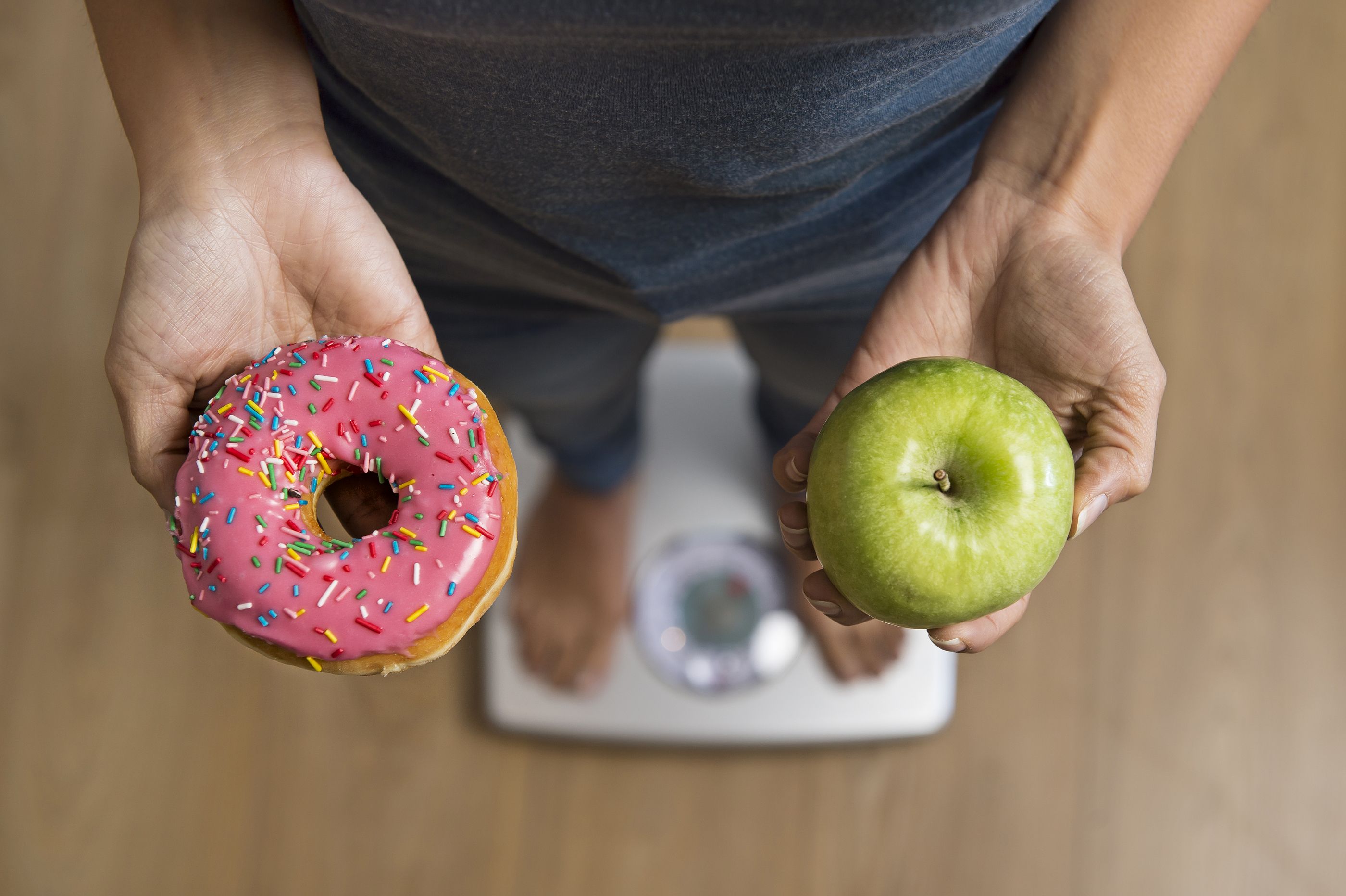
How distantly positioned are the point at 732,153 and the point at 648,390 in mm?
1021

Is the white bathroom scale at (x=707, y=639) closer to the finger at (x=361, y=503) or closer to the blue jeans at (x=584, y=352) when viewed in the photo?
the blue jeans at (x=584, y=352)

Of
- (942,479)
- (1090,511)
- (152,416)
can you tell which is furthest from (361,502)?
(1090,511)

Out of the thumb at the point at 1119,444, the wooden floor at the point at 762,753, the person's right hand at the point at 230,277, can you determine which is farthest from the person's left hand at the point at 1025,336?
the wooden floor at the point at 762,753

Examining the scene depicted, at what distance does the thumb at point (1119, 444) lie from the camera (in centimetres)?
78

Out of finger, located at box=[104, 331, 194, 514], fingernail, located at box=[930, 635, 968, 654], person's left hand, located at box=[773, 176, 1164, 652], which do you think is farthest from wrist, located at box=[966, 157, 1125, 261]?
finger, located at box=[104, 331, 194, 514]

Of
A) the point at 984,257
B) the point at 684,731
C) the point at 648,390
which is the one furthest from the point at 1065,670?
the point at 984,257

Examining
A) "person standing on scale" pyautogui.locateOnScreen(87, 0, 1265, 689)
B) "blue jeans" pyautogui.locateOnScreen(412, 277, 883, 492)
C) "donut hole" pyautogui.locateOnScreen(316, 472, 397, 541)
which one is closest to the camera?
"person standing on scale" pyautogui.locateOnScreen(87, 0, 1265, 689)

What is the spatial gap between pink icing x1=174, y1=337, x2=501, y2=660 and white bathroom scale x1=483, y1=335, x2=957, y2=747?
831 mm

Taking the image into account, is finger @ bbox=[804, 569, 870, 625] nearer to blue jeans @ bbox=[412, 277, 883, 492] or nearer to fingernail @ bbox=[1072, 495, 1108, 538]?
fingernail @ bbox=[1072, 495, 1108, 538]

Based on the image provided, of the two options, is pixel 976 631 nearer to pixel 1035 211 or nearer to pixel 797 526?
pixel 797 526

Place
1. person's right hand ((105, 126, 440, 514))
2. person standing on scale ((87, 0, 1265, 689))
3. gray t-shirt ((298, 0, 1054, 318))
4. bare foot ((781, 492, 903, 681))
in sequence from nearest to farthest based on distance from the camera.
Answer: gray t-shirt ((298, 0, 1054, 318))
person standing on scale ((87, 0, 1265, 689))
person's right hand ((105, 126, 440, 514))
bare foot ((781, 492, 903, 681))

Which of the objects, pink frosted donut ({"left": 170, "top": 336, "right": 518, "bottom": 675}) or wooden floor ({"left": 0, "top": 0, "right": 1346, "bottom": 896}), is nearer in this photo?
pink frosted donut ({"left": 170, "top": 336, "right": 518, "bottom": 675})

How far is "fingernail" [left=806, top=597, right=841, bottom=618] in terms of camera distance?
83 centimetres

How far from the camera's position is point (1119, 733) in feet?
5.22
